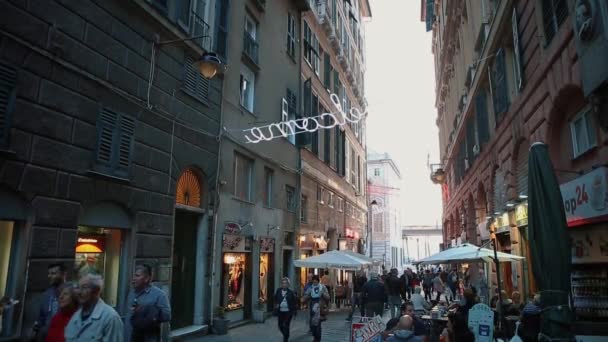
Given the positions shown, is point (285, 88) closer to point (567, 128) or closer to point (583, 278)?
point (567, 128)

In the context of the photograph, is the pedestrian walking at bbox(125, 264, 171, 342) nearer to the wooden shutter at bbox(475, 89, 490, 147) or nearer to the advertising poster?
the advertising poster

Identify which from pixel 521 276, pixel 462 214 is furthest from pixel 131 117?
pixel 462 214

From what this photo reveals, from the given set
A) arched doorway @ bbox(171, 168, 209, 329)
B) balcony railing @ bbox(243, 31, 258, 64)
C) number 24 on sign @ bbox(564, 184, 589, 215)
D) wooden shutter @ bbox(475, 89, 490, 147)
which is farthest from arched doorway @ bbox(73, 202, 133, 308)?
wooden shutter @ bbox(475, 89, 490, 147)

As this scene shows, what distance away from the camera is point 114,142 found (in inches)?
382

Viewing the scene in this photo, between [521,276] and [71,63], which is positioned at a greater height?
[71,63]

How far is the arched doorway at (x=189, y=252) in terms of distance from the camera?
489 inches

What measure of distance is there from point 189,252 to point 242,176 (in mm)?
3700

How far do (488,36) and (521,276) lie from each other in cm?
789

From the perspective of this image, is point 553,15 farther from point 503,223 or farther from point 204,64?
point 503,223

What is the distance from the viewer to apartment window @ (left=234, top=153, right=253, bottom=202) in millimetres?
15369

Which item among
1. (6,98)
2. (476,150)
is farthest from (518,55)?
(6,98)

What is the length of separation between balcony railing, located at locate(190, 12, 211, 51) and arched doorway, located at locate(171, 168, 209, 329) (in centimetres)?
355

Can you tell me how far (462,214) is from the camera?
28094 mm

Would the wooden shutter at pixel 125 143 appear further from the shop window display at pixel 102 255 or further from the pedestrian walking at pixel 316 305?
the pedestrian walking at pixel 316 305
